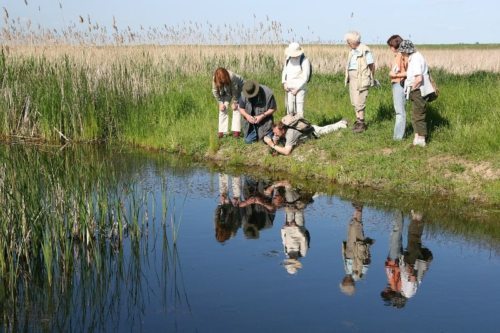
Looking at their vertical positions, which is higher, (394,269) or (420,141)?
(420,141)

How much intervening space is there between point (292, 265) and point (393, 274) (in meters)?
0.96

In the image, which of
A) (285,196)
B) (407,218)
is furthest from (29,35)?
(407,218)

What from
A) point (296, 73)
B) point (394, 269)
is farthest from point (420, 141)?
point (394, 269)

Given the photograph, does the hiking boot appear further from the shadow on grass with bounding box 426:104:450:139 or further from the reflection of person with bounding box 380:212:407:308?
the reflection of person with bounding box 380:212:407:308

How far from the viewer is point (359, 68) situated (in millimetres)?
11086

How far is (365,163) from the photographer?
10.3 meters

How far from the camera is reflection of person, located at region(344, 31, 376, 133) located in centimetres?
1099

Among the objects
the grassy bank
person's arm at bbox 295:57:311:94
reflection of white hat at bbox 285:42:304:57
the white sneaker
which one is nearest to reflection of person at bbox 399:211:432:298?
A: the grassy bank

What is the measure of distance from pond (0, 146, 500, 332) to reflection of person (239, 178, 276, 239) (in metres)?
0.04

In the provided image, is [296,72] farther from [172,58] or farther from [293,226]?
[172,58]

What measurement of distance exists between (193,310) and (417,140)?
5.86m

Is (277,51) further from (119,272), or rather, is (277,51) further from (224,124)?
(119,272)

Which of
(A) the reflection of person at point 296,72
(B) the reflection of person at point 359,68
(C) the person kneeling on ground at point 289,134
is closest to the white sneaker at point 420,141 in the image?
(B) the reflection of person at point 359,68

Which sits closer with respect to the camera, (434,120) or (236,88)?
(434,120)
